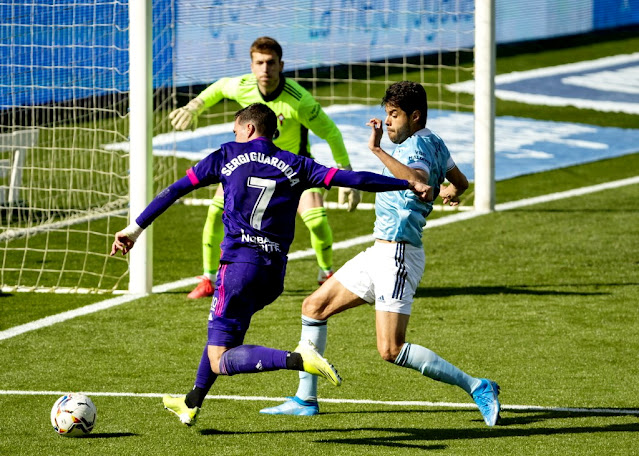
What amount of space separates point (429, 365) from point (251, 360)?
1061 millimetres

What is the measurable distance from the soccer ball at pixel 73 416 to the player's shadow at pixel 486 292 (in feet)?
14.3

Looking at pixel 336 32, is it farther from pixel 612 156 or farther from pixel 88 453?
pixel 88 453

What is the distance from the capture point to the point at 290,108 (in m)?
9.77

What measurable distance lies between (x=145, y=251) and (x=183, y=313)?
827 mm

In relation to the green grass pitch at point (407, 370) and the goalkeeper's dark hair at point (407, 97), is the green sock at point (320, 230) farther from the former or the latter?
the goalkeeper's dark hair at point (407, 97)

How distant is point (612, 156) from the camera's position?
1788cm

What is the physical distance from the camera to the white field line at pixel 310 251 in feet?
30.7

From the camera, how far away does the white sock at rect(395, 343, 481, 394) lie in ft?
21.2

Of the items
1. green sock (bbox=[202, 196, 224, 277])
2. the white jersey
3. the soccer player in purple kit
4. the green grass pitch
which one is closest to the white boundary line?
the green grass pitch

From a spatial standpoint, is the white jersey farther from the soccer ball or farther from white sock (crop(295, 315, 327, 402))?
the soccer ball

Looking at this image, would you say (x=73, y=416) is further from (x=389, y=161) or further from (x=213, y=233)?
(x=213, y=233)

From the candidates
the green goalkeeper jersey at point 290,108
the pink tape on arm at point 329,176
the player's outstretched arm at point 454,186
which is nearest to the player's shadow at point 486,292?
the green goalkeeper jersey at point 290,108

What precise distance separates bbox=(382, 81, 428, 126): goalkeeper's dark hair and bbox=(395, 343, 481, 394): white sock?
1.30 m

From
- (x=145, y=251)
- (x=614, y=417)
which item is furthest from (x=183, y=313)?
(x=614, y=417)
